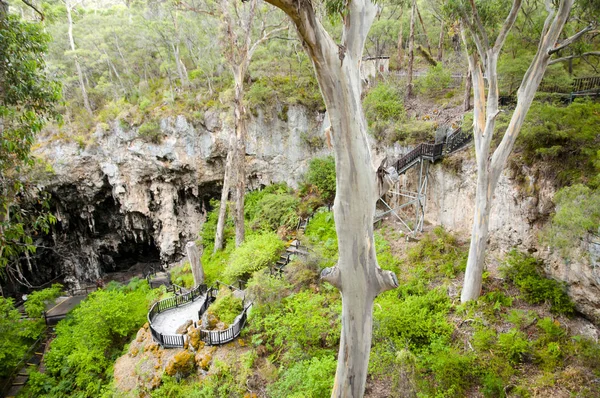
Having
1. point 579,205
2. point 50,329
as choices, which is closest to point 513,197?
point 579,205

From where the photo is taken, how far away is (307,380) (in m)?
6.90

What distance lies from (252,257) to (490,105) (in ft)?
31.2

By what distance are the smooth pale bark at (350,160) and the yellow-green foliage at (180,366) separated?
625cm

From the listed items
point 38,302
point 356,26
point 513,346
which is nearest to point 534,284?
point 513,346

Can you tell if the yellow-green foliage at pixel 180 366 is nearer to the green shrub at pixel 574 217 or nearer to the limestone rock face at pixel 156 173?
the green shrub at pixel 574 217

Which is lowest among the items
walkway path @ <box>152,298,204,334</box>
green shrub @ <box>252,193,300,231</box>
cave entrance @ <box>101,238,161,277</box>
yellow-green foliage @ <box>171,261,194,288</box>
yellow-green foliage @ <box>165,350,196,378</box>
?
cave entrance @ <box>101,238,161,277</box>

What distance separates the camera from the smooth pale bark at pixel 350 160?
312 cm

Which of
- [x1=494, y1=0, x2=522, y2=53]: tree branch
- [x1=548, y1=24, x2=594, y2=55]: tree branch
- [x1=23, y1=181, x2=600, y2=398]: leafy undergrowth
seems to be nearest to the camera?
[x1=548, y1=24, x2=594, y2=55]: tree branch

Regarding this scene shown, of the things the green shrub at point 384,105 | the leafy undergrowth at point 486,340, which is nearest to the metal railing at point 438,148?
the green shrub at point 384,105

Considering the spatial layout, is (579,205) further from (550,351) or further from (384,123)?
(384,123)

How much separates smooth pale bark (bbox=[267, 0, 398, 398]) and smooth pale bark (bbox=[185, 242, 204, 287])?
1043 cm

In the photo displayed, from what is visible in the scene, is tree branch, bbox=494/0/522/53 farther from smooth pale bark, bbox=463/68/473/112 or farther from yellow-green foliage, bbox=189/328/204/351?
yellow-green foliage, bbox=189/328/204/351

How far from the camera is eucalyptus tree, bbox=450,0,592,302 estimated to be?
704cm

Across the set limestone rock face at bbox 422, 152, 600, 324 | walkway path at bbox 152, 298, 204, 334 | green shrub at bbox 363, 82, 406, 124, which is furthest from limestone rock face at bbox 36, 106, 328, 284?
walkway path at bbox 152, 298, 204, 334
